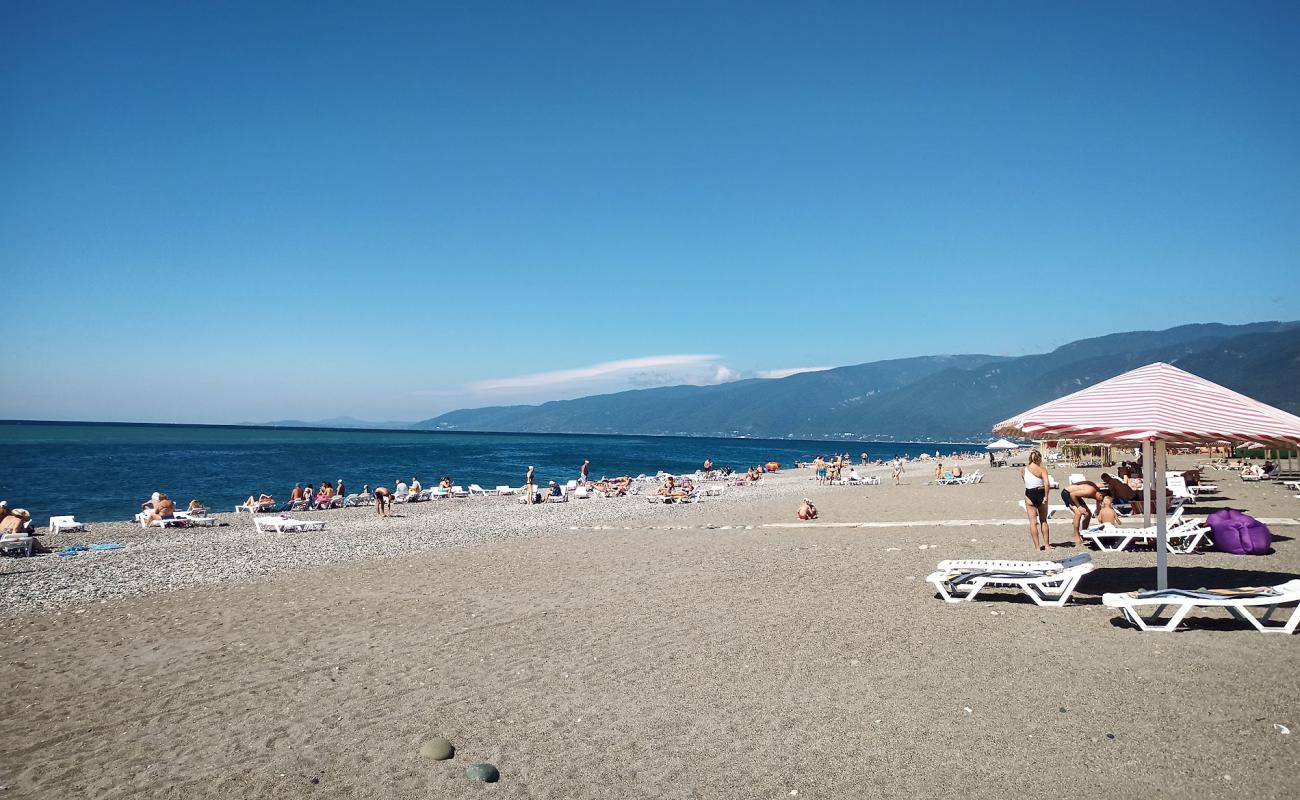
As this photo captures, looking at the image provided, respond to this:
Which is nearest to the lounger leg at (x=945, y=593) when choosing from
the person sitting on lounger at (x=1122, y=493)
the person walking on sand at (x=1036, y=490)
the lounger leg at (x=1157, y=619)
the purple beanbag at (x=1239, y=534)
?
the lounger leg at (x=1157, y=619)

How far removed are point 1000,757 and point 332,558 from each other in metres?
12.1

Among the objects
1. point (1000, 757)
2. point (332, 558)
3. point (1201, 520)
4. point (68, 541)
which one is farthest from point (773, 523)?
point (68, 541)

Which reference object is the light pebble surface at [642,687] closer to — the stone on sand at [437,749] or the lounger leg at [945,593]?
the stone on sand at [437,749]

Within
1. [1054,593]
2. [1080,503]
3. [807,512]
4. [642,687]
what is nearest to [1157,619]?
[1054,593]

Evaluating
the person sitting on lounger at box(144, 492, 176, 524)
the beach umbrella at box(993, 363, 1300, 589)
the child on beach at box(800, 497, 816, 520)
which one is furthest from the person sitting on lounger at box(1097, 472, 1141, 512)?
the person sitting on lounger at box(144, 492, 176, 524)

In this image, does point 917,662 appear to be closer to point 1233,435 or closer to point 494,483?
point 1233,435

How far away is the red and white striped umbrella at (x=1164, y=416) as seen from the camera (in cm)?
633

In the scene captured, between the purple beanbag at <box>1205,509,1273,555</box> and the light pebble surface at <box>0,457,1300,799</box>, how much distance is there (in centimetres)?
30

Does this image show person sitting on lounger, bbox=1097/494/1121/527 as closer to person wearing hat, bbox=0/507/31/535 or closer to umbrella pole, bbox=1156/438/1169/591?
umbrella pole, bbox=1156/438/1169/591

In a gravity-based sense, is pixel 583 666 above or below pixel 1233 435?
below

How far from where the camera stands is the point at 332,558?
535 inches

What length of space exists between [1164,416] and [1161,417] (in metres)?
0.05

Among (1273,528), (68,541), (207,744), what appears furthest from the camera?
(68,541)

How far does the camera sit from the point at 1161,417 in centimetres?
652
